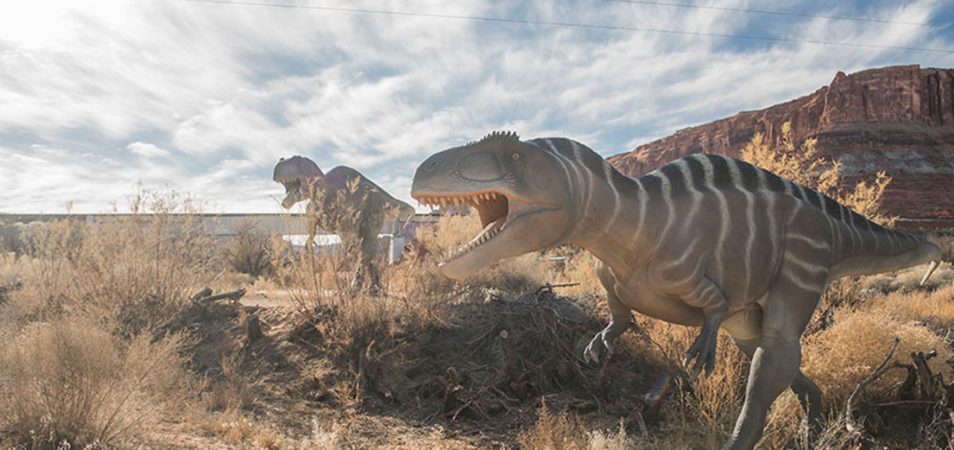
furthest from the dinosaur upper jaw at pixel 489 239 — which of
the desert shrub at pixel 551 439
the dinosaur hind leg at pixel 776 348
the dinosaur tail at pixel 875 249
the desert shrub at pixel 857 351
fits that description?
the desert shrub at pixel 857 351

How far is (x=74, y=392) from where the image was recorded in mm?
3377

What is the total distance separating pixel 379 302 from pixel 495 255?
4.83 metres

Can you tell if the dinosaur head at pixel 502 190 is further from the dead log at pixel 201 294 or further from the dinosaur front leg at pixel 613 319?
the dead log at pixel 201 294

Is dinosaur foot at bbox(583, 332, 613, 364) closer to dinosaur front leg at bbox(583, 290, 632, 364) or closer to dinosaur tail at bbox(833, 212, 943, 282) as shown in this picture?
dinosaur front leg at bbox(583, 290, 632, 364)

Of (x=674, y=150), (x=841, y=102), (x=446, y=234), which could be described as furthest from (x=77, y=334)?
(x=674, y=150)

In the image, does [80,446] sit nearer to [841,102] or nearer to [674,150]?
[841,102]

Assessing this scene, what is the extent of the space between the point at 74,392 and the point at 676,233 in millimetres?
3704

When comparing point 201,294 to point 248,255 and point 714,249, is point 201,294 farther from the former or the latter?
point 714,249

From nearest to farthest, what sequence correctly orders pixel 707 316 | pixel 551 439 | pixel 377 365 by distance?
pixel 707 316, pixel 551 439, pixel 377 365

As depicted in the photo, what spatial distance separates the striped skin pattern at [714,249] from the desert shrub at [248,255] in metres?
13.5

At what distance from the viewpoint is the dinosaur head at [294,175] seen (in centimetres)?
906

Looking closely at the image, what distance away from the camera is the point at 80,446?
3.21 m

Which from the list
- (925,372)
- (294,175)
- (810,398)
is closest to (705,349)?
(810,398)

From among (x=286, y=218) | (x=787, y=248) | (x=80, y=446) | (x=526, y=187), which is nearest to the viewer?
(x=526, y=187)
